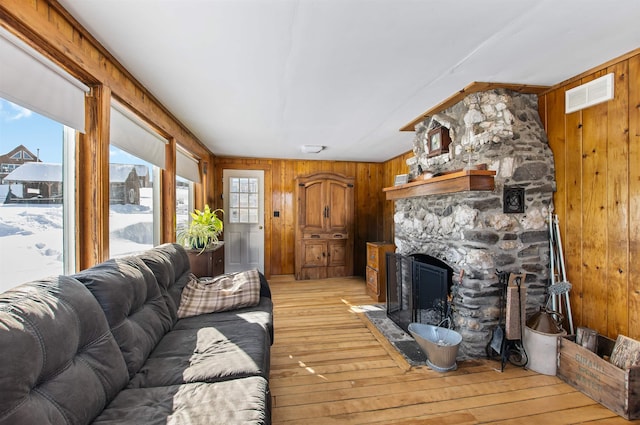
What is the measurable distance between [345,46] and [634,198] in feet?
7.16

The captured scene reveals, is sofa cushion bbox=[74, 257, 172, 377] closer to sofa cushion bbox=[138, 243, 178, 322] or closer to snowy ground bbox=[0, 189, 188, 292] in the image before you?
sofa cushion bbox=[138, 243, 178, 322]

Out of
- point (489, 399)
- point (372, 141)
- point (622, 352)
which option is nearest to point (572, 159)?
point (622, 352)

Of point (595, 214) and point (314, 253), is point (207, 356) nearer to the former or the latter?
point (595, 214)

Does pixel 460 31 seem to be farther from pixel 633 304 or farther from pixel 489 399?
pixel 489 399

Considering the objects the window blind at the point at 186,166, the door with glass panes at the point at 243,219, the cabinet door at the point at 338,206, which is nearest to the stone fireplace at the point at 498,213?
the cabinet door at the point at 338,206

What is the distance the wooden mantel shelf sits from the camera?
222cm

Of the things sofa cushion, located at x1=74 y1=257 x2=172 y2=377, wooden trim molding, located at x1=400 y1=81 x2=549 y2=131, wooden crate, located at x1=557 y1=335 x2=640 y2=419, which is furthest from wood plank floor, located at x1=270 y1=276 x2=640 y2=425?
wooden trim molding, located at x1=400 y1=81 x2=549 y2=131

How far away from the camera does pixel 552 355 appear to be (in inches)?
85.0

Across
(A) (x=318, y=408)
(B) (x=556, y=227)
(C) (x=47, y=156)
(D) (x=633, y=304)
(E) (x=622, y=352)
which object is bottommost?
(A) (x=318, y=408)

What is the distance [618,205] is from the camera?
1979mm

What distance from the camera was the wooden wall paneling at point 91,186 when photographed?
1.80 meters

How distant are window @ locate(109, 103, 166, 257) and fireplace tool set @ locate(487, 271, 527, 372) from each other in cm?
310

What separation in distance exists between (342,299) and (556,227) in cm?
264

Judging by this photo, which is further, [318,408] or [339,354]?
[339,354]
